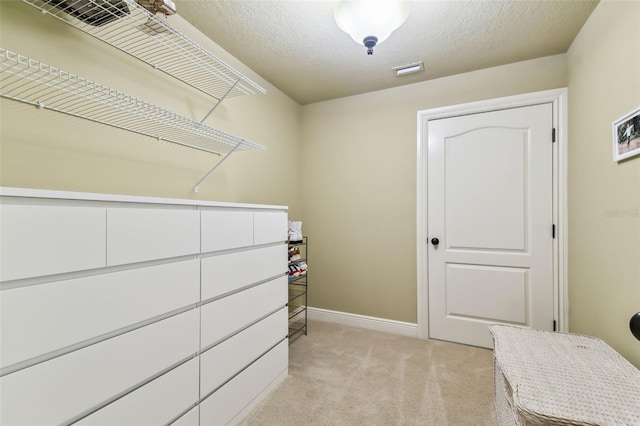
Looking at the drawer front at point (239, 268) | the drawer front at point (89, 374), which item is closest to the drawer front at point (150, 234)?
the drawer front at point (239, 268)

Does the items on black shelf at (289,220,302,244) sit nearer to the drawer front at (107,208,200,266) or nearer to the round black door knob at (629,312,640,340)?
the drawer front at (107,208,200,266)

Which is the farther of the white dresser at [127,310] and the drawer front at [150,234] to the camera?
the drawer front at [150,234]

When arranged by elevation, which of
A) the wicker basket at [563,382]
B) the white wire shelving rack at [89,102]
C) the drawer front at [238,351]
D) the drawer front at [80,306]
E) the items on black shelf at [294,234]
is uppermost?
the white wire shelving rack at [89,102]

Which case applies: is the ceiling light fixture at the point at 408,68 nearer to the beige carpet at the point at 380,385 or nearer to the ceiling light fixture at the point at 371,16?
the ceiling light fixture at the point at 371,16

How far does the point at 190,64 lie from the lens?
5.80 feet

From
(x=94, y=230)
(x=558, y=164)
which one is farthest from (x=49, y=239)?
(x=558, y=164)

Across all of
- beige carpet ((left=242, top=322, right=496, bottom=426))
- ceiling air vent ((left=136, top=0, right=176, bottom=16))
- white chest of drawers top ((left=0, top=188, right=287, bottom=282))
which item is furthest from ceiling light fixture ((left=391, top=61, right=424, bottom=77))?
beige carpet ((left=242, top=322, right=496, bottom=426))

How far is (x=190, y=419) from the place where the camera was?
1.25 meters

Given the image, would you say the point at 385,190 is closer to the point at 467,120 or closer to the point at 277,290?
the point at 467,120

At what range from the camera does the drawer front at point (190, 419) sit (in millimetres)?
1204

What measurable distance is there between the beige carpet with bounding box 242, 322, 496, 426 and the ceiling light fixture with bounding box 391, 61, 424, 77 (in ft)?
7.66

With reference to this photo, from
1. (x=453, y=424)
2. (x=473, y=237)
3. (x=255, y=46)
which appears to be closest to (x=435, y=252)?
(x=473, y=237)

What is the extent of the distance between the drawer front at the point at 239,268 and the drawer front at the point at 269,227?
60mm

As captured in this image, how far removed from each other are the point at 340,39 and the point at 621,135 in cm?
167
